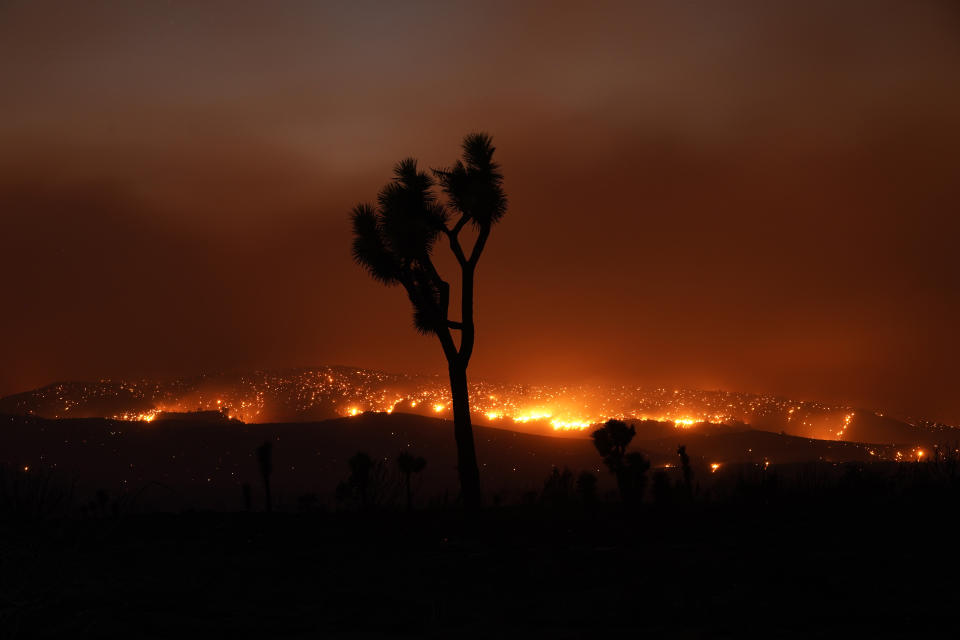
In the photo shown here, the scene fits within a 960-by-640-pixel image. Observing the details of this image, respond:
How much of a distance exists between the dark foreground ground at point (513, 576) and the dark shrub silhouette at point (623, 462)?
1.00 meters

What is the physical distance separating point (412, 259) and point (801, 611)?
12373 mm

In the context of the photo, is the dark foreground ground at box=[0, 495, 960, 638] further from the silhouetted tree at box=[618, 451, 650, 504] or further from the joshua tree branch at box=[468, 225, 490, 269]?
the joshua tree branch at box=[468, 225, 490, 269]

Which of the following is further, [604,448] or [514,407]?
[514,407]

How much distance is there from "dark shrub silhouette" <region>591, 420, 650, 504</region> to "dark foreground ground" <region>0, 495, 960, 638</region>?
100cm

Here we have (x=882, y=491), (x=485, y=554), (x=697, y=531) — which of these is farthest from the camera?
(x=882, y=491)

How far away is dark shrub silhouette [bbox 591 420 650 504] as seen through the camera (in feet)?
47.3

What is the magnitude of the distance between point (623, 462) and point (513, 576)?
777cm

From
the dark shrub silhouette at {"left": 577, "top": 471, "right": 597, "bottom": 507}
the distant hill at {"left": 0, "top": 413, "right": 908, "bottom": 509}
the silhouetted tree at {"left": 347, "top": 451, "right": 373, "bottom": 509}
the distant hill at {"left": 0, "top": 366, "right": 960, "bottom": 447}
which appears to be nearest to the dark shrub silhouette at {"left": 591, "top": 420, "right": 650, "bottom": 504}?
the dark shrub silhouette at {"left": 577, "top": 471, "right": 597, "bottom": 507}

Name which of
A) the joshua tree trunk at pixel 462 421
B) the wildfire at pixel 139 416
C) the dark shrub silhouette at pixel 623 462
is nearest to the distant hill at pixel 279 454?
the wildfire at pixel 139 416

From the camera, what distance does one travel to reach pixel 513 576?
29.6ft

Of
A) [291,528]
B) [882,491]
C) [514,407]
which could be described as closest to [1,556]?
[291,528]

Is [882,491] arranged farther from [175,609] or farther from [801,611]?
[175,609]

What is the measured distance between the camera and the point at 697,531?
444 inches

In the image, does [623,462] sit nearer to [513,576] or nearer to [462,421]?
[462,421]
